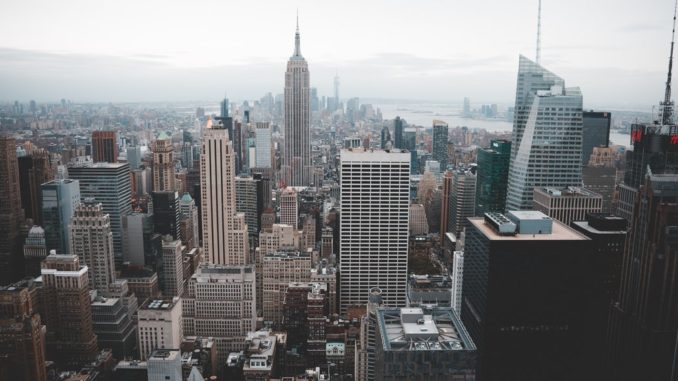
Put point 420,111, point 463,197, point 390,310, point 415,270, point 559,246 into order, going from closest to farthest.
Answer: point 390,310
point 559,246
point 415,270
point 463,197
point 420,111

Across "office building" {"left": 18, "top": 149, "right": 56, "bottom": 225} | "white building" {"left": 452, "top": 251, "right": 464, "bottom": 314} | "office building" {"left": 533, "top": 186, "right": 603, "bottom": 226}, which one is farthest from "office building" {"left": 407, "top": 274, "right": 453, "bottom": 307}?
"office building" {"left": 18, "top": 149, "right": 56, "bottom": 225}

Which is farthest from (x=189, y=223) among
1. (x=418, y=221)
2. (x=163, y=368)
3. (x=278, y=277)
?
(x=163, y=368)

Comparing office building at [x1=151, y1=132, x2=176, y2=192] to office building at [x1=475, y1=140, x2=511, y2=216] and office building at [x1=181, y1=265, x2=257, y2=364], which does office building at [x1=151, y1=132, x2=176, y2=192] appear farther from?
office building at [x1=475, y1=140, x2=511, y2=216]

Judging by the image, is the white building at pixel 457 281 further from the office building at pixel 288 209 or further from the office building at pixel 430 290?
the office building at pixel 288 209

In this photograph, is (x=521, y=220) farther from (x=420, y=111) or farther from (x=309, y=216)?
(x=420, y=111)

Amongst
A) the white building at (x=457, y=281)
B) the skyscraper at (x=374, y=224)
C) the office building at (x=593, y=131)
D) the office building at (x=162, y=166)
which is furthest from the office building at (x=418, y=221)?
the office building at (x=162, y=166)

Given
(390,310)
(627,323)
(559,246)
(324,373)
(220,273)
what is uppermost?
(559,246)

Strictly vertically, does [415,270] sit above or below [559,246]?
below

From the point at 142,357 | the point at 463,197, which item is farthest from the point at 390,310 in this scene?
the point at 463,197
